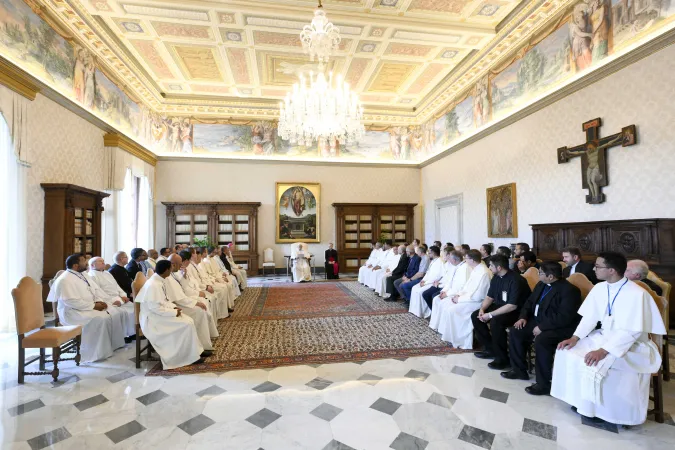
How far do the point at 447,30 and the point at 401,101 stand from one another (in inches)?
187

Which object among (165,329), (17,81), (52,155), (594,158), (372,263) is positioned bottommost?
(165,329)

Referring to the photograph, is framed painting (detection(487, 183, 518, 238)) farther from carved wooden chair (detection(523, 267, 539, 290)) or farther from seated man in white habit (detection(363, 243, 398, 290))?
carved wooden chair (detection(523, 267, 539, 290))

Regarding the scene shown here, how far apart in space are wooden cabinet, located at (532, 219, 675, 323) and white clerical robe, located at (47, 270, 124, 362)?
24.3 ft

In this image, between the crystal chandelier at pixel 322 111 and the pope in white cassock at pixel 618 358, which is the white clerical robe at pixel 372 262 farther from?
the pope in white cassock at pixel 618 358

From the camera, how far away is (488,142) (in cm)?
991

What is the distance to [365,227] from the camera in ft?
46.3

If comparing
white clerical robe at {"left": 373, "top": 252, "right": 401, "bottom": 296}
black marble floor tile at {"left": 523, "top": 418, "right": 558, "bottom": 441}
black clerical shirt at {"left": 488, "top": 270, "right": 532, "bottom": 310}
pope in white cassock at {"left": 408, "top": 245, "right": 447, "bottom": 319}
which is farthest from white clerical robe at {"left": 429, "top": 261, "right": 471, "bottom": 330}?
white clerical robe at {"left": 373, "top": 252, "right": 401, "bottom": 296}

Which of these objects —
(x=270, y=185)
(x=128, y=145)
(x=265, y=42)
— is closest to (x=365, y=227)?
(x=270, y=185)

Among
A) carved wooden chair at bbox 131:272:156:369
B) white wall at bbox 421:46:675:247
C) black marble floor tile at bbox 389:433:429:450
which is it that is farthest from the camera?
white wall at bbox 421:46:675:247

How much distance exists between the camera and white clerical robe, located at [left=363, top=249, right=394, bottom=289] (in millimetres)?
9547

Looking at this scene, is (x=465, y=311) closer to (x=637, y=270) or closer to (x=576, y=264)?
(x=576, y=264)

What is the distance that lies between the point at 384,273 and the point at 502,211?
3.47m

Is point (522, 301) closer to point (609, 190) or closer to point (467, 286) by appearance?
point (467, 286)

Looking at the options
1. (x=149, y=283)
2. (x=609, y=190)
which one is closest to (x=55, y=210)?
(x=149, y=283)
